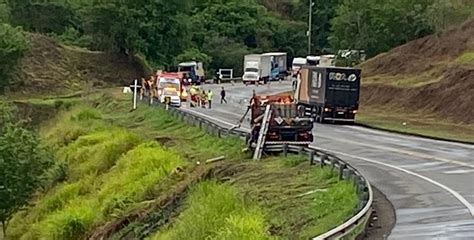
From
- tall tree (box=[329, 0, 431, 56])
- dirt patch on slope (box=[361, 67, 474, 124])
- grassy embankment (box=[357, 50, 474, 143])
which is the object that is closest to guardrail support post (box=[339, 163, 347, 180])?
grassy embankment (box=[357, 50, 474, 143])

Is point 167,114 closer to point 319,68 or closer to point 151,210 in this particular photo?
point 319,68

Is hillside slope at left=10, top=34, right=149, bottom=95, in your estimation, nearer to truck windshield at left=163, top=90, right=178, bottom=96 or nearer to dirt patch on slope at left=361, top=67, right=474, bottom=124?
truck windshield at left=163, top=90, right=178, bottom=96

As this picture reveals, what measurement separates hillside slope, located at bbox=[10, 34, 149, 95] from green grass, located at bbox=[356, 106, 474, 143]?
29.1 m

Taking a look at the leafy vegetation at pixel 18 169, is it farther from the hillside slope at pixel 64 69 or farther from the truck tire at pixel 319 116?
the hillside slope at pixel 64 69

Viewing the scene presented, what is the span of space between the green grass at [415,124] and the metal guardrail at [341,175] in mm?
10490

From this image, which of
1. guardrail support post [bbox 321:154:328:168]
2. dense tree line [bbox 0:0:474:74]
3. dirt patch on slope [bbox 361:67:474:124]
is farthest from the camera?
dense tree line [bbox 0:0:474:74]

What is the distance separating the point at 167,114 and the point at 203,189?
2921cm

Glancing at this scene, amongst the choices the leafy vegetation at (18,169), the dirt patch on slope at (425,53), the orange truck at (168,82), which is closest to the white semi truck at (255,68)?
the dirt patch on slope at (425,53)

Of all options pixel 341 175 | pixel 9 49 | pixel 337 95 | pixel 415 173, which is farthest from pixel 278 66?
pixel 341 175

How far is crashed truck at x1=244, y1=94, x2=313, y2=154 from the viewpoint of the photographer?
36.3m

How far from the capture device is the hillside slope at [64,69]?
84.2 m

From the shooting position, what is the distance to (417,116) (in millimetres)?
61281

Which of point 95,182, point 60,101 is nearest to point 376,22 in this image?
point 60,101

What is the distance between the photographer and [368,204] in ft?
72.6
